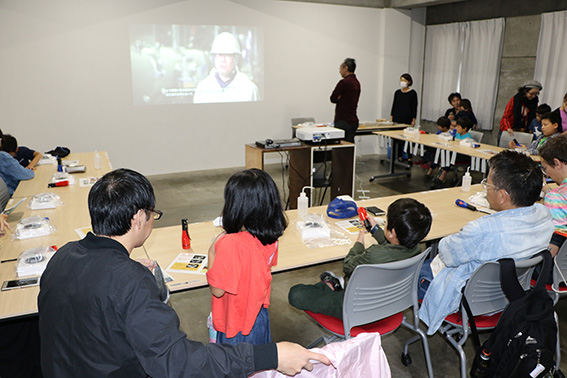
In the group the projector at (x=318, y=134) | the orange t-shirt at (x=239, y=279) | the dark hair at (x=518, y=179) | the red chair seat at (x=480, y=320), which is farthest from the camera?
the projector at (x=318, y=134)

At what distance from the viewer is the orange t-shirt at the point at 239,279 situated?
5.47 ft

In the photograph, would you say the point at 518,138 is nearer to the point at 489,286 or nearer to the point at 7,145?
the point at 489,286

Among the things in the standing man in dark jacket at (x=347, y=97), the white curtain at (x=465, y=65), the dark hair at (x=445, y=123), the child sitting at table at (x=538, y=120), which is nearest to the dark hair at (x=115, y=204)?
the standing man in dark jacket at (x=347, y=97)

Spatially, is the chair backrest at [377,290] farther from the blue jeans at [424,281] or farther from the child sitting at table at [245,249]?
the child sitting at table at [245,249]

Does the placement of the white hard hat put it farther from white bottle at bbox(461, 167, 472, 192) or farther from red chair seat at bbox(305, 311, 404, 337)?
red chair seat at bbox(305, 311, 404, 337)

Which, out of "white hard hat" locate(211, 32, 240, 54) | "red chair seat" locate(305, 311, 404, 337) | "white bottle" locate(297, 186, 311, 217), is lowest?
"red chair seat" locate(305, 311, 404, 337)

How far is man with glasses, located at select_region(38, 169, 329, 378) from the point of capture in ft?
3.40

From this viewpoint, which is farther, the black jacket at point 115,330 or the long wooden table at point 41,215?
the long wooden table at point 41,215

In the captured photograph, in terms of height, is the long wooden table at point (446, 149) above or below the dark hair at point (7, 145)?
below

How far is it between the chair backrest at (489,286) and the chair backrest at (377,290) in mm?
255

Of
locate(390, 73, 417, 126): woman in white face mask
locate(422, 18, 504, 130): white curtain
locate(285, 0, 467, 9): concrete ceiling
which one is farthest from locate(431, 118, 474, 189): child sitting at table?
locate(285, 0, 467, 9): concrete ceiling

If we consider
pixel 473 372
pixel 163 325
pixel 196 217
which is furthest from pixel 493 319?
pixel 196 217

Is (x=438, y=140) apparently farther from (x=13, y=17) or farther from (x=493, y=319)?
(x=13, y=17)

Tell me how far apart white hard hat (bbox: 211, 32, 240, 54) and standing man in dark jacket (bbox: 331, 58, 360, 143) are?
80.6 inches
